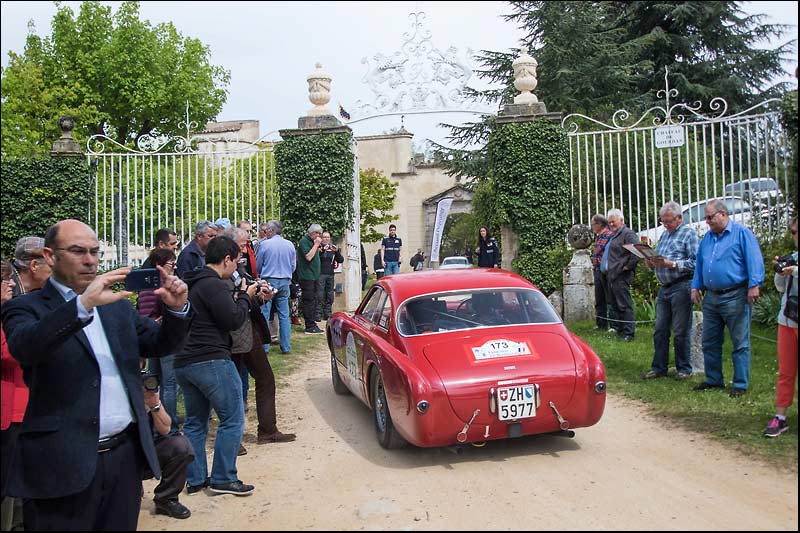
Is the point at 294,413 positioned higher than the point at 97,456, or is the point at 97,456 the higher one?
the point at 97,456

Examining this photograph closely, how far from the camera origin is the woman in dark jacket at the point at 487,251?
57.4 ft

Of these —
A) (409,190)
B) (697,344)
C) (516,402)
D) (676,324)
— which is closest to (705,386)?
(697,344)

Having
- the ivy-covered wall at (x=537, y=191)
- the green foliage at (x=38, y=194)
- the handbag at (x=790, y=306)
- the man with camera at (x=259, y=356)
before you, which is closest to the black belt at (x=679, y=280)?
the handbag at (x=790, y=306)

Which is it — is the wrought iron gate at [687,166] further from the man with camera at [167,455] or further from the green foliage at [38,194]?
the green foliage at [38,194]

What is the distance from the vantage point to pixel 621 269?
34.1ft

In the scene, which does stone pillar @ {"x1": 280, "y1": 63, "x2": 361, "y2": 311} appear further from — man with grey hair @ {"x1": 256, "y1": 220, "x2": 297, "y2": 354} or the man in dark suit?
the man in dark suit

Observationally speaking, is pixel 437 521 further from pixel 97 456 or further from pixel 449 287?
pixel 449 287

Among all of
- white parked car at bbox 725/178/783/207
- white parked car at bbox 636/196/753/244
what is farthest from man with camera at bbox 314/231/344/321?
white parked car at bbox 725/178/783/207

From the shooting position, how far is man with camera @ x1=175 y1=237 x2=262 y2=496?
520cm

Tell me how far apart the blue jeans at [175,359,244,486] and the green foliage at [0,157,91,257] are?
11.7 meters

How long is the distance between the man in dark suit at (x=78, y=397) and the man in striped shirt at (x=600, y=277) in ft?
28.6

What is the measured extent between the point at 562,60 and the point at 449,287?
1787 centimetres

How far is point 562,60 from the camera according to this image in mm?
22750

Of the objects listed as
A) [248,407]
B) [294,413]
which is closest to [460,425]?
[294,413]
